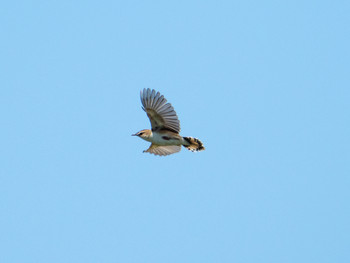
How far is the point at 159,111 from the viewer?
22.2 meters

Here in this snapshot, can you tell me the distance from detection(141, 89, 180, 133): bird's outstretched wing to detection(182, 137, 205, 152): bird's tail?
482 mm

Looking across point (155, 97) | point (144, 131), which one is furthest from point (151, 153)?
point (155, 97)

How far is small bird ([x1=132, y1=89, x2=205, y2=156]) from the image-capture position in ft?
71.9

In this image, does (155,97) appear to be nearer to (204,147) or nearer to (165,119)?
(165,119)

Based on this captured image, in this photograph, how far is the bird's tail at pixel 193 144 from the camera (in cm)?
2296

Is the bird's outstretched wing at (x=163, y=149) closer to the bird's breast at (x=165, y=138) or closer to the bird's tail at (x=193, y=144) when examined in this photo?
the bird's tail at (x=193, y=144)

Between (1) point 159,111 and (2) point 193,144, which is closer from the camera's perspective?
(1) point 159,111

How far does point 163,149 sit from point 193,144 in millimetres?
1518

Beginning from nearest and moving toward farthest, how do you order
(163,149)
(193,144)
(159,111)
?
(159,111) < (193,144) < (163,149)

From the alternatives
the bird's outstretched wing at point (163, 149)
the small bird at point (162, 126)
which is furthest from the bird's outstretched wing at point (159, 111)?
the bird's outstretched wing at point (163, 149)

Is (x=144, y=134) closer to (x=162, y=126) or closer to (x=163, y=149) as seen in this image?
(x=162, y=126)

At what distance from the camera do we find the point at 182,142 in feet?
75.4

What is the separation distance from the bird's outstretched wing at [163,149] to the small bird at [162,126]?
272 millimetres

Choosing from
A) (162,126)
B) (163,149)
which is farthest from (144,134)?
(163,149)
